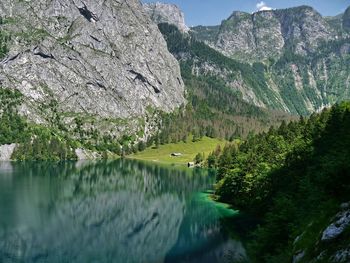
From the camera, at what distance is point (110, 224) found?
112 m

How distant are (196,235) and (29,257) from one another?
1438 inches

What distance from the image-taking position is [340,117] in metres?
85.2

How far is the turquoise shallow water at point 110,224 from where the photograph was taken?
80.4 m

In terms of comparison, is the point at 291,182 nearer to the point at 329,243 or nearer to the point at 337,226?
the point at 337,226

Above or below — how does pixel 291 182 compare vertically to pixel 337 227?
below

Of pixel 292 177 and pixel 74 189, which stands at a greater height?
pixel 292 177

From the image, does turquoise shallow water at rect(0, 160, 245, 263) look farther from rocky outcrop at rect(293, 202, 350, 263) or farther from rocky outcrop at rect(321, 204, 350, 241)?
rocky outcrop at rect(321, 204, 350, 241)

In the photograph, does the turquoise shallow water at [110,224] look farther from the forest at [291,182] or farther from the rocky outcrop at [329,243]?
the rocky outcrop at [329,243]

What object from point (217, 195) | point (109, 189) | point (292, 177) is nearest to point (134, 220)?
point (217, 195)

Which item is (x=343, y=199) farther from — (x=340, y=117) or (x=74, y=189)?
(x=74, y=189)

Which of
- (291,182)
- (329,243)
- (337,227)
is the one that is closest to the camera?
(329,243)

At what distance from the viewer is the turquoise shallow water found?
80375mm

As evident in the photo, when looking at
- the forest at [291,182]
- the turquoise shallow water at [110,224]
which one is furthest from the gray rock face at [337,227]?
the turquoise shallow water at [110,224]

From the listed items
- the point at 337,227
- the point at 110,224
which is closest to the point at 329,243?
the point at 337,227
